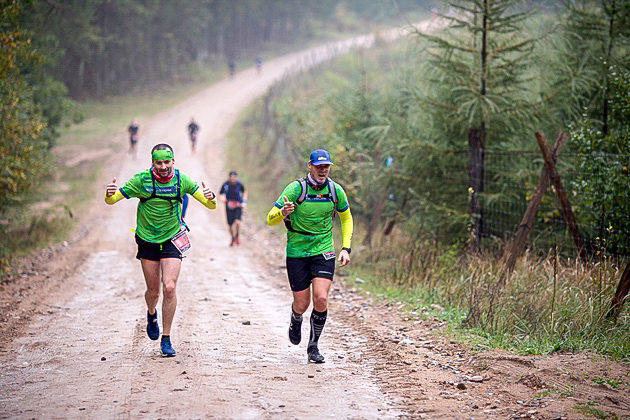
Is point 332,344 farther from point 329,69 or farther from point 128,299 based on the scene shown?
point 329,69

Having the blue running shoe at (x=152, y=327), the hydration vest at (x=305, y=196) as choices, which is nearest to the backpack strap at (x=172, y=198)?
the hydration vest at (x=305, y=196)

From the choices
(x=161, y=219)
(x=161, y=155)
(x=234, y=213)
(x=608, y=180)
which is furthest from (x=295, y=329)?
(x=234, y=213)

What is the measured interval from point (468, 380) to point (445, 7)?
7.95m

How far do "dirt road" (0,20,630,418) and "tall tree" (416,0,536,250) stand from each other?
12.0ft

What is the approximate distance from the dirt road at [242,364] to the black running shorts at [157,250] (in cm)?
110

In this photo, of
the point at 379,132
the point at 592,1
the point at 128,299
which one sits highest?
the point at 592,1

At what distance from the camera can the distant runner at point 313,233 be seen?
7.24 metres

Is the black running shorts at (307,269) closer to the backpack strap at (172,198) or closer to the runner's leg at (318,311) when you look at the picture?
the runner's leg at (318,311)

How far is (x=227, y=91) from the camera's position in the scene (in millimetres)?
54031

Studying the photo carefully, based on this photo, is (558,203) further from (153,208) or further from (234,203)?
(234,203)

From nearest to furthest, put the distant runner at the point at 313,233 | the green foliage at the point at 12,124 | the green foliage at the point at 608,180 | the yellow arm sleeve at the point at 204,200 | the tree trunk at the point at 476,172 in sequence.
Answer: the distant runner at the point at 313,233 < the yellow arm sleeve at the point at 204,200 < the green foliage at the point at 608,180 < the tree trunk at the point at 476,172 < the green foliage at the point at 12,124

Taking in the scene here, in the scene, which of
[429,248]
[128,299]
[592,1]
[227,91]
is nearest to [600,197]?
[429,248]

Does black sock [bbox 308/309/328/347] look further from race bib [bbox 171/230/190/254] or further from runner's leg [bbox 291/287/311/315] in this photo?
race bib [bbox 171/230/190/254]

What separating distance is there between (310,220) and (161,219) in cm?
166
